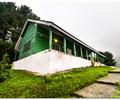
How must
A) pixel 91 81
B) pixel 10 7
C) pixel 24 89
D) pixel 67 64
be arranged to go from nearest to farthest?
pixel 24 89
pixel 91 81
pixel 67 64
pixel 10 7

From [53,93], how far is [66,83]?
116 cm

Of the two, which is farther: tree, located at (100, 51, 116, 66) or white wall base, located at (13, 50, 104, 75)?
tree, located at (100, 51, 116, 66)

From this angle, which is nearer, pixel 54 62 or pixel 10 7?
pixel 54 62

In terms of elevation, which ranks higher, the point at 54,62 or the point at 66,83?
the point at 54,62

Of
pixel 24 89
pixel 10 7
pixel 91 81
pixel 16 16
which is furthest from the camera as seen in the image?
pixel 10 7

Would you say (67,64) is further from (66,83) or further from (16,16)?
(16,16)

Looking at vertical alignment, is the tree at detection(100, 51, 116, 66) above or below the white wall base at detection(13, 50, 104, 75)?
above

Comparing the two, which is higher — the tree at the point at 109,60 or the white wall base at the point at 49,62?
the tree at the point at 109,60

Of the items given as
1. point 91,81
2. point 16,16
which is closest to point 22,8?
point 16,16

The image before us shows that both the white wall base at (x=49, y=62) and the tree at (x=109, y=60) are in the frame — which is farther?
the tree at (x=109, y=60)

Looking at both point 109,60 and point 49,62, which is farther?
point 109,60

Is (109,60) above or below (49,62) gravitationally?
above

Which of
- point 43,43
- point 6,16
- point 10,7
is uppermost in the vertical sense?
point 10,7

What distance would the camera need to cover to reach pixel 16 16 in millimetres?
34938
